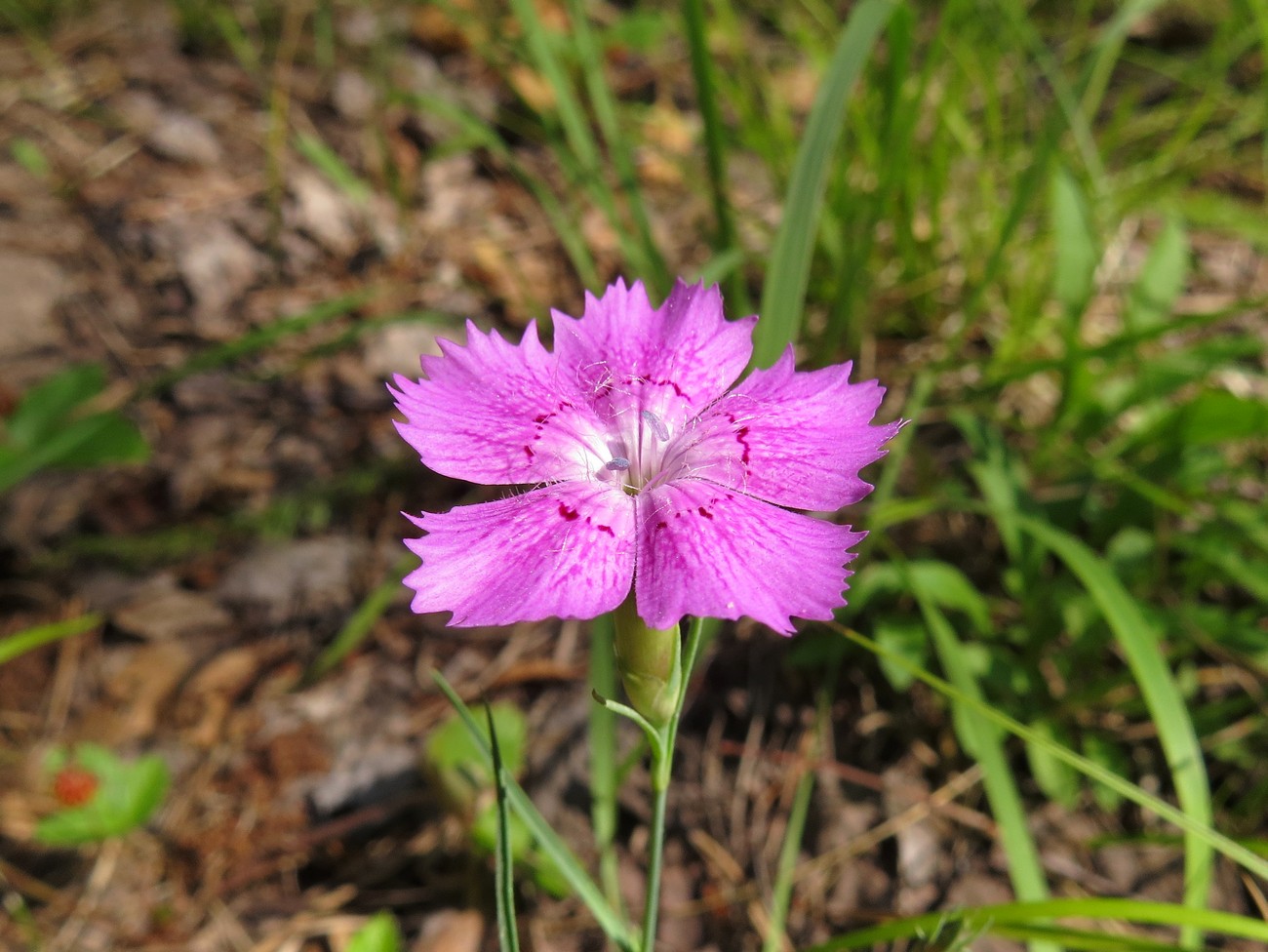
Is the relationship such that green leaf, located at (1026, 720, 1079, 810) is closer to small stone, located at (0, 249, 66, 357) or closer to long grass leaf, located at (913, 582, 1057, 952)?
long grass leaf, located at (913, 582, 1057, 952)

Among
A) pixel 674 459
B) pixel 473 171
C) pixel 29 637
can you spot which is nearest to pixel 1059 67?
pixel 473 171

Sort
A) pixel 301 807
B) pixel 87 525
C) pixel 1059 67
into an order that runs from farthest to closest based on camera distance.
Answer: pixel 1059 67 < pixel 87 525 < pixel 301 807

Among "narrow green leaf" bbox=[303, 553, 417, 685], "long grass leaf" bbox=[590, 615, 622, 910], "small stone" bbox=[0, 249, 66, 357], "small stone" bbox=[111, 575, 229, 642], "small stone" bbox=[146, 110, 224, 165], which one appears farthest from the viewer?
"small stone" bbox=[146, 110, 224, 165]

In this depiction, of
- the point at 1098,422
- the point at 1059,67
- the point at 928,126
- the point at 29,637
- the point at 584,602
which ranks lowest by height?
the point at 584,602

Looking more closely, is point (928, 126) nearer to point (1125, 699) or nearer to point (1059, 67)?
point (1059, 67)

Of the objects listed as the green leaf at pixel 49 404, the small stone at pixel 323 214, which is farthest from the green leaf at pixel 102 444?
the small stone at pixel 323 214

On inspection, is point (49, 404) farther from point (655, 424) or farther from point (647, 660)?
point (647, 660)

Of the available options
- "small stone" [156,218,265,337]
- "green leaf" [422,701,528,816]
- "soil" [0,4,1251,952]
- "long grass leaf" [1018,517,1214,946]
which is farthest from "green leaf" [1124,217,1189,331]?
"small stone" [156,218,265,337]

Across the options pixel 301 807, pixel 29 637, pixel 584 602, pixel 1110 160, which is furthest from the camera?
pixel 1110 160
